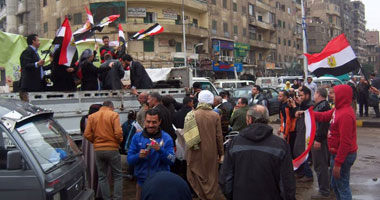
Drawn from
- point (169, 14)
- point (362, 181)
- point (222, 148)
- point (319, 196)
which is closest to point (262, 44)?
point (169, 14)

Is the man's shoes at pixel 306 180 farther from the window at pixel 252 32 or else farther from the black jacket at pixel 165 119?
the window at pixel 252 32

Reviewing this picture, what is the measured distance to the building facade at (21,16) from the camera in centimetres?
4084

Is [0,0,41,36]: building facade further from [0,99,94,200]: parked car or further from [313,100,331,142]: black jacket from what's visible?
[313,100,331,142]: black jacket

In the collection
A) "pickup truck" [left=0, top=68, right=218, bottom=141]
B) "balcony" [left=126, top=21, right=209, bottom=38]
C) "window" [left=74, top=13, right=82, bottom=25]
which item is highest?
"window" [left=74, top=13, right=82, bottom=25]

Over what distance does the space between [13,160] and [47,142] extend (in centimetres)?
65

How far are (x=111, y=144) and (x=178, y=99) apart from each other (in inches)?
159

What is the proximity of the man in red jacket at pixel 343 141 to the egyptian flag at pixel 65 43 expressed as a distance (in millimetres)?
5079

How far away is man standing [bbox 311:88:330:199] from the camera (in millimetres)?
5426

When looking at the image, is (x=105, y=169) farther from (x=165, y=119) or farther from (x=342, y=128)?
(x=342, y=128)

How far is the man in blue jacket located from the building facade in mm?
40052

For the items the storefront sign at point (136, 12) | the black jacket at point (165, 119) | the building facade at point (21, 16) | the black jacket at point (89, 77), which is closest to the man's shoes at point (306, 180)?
the black jacket at point (165, 119)

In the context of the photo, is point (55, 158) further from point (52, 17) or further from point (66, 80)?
point (52, 17)

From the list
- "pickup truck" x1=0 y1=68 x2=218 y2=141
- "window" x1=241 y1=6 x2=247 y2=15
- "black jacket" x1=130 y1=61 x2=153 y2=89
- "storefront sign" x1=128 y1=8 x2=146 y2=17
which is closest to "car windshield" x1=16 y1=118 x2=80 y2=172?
"pickup truck" x1=0 y1=68 x2=218 y2=141

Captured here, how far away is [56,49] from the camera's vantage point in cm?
721
